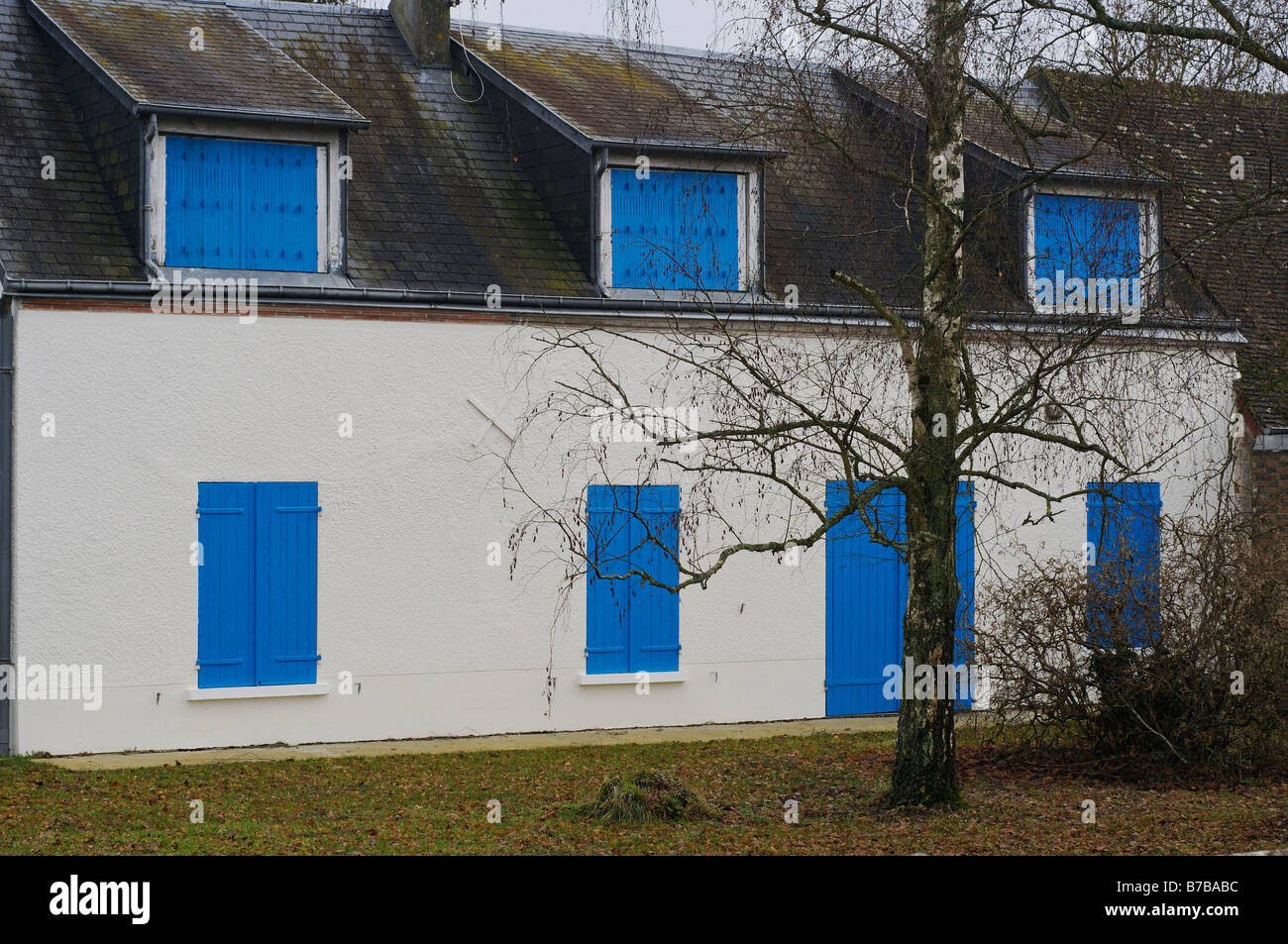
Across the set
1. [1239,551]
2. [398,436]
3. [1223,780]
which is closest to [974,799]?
[1223,780]

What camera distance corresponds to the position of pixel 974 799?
36.3 feet

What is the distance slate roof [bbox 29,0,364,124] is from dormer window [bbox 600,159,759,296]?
259 cm

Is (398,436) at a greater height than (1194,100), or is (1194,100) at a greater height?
(1194,100)

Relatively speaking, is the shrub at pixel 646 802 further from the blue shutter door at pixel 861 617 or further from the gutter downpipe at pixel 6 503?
the blue shutter door at pixel 861 617

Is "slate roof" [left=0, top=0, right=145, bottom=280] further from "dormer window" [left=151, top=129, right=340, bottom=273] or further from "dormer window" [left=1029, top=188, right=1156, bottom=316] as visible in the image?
"dormer window" [left=1029, top=188, right=1156, bottom=316]

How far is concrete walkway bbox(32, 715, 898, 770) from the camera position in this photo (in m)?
13.0

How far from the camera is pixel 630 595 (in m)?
15.1

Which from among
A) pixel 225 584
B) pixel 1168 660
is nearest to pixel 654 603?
pixel 225 584

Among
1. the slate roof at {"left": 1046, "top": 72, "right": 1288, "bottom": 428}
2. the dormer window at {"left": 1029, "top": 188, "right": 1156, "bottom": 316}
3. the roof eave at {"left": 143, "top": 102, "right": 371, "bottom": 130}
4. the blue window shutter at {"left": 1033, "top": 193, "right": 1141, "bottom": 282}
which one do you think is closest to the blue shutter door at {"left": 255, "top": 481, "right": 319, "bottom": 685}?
the roof eave at {"left": 143, "top": 102, "right": 371, "bottom": 130}

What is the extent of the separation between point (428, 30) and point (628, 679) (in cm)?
724

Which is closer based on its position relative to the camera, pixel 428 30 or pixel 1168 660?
pixel 1168 660

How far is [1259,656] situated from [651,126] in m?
6.99

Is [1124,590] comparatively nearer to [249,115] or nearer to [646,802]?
[646,802]

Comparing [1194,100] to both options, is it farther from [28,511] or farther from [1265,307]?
[28,511]
